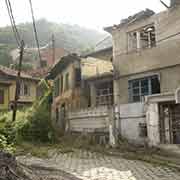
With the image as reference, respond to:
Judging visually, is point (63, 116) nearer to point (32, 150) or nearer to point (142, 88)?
point (32, 150)

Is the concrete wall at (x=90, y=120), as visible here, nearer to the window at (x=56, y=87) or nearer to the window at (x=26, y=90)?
the window at (x=56, y=87)

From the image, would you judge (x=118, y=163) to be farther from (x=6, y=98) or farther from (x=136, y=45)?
(x=6, y=98)

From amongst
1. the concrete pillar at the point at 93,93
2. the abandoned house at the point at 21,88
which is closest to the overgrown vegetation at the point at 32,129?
the concrete pillar at the point at 93,93

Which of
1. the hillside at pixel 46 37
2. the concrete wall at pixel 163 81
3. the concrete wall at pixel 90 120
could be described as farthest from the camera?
the hillside at pixel 46 37

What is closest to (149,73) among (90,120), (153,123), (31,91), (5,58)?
(153,123)

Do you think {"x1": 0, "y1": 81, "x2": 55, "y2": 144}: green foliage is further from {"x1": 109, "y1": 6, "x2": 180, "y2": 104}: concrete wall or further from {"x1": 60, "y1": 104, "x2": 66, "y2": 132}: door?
{"x1": 109, "y1": 6, "x2": 180, "y2": 104}: concrete wall

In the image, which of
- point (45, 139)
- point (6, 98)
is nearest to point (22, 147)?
point (45, 139)

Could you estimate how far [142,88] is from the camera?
1511cm

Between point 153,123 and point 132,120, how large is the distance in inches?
66.5

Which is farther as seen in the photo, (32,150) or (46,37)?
(46,37)

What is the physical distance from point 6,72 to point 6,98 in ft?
13.7

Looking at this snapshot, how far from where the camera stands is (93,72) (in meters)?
21.0

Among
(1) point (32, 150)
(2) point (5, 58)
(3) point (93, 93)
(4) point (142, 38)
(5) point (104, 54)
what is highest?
(2) point (5, 58)

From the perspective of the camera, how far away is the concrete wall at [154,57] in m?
13.7
